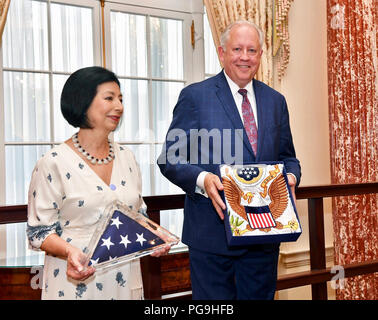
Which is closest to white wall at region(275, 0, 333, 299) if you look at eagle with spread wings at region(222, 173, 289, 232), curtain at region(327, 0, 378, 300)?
curtain at region(327, 0, 378, 300)

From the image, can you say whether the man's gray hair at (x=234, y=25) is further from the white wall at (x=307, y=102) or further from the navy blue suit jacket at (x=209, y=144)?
the white wall at (x=307, y=102)

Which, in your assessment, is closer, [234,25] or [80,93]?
[80,93]

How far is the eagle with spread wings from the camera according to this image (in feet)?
5.28

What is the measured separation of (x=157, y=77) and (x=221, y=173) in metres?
2.59

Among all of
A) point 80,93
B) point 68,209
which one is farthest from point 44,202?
point 80,93

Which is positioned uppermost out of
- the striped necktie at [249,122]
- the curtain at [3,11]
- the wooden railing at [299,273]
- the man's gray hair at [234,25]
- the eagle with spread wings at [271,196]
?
the curtain at [3,11]

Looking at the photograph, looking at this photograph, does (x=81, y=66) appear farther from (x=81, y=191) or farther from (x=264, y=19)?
(x=81, y=191)

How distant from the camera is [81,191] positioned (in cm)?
149

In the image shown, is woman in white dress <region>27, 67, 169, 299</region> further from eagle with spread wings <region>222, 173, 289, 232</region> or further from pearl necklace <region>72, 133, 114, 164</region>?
eagle with spread wings <region>222, 173, 289, 232</region>

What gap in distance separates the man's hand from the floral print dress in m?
0.28

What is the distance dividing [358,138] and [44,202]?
127 inches

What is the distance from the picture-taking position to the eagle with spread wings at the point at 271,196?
1608mm

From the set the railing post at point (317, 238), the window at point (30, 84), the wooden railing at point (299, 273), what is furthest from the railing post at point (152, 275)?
the window at point (30, 84)

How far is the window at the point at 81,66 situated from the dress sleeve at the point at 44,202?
2.07 metres
